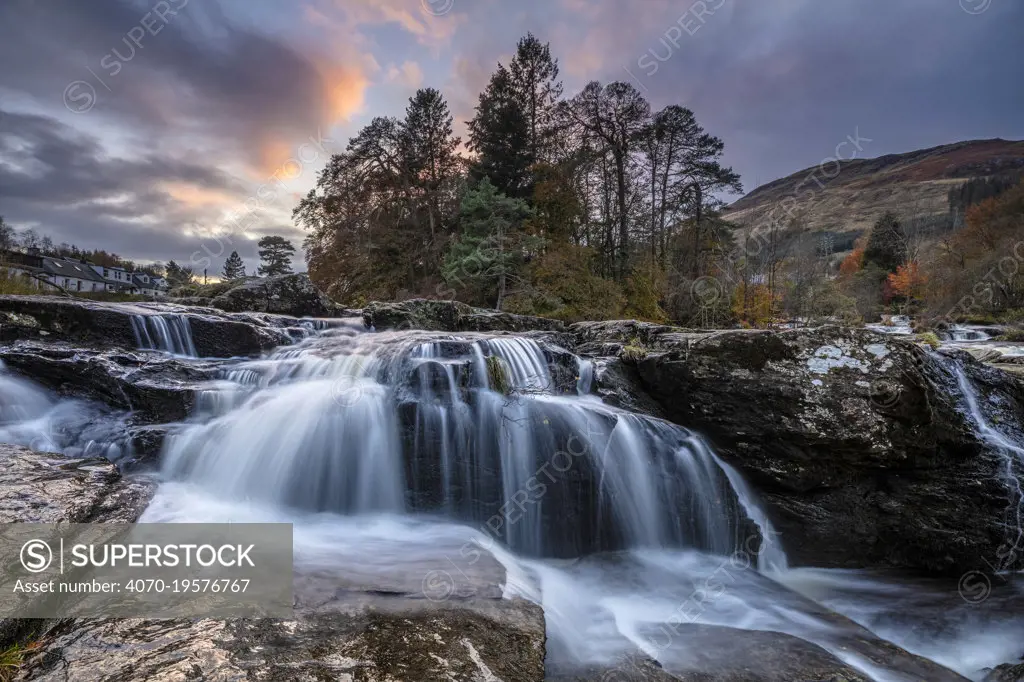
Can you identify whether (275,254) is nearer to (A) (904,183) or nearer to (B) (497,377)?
(B) (497,377)

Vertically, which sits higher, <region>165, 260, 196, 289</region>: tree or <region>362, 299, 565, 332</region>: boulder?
<region>165, 260, 196, 289</region>: tree

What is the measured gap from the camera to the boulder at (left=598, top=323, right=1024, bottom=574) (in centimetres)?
528

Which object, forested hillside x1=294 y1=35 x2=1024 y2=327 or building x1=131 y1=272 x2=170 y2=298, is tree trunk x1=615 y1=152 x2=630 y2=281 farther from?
building x1=131 y1=272 x2=170 y2=298

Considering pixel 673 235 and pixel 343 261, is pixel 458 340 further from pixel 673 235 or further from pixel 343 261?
pixel 673 235

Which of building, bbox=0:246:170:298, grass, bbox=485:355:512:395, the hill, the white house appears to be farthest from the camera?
the hill

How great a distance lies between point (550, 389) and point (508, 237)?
1282cm

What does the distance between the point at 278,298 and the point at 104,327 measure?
6669 mm

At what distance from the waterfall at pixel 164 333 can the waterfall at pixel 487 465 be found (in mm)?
3954

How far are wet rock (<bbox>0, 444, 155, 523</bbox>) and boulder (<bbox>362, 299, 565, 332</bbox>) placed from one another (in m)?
9.44

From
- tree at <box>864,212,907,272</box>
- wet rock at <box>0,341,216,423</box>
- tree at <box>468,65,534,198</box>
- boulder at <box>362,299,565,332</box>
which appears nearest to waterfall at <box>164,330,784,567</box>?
wet rock at <box>0,341,216,423</box>

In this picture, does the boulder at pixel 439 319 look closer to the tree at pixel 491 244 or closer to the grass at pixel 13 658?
the tree at pixel 491 244

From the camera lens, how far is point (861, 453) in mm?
5289

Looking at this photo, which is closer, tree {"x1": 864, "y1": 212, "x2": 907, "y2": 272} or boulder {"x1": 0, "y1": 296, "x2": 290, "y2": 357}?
boulder {"x1": 0, "y1": 296, "x2": 290, "y2": 357}

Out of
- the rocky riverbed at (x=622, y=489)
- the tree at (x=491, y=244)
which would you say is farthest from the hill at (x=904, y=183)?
the rocky riverbed at (x=622, y=489)
